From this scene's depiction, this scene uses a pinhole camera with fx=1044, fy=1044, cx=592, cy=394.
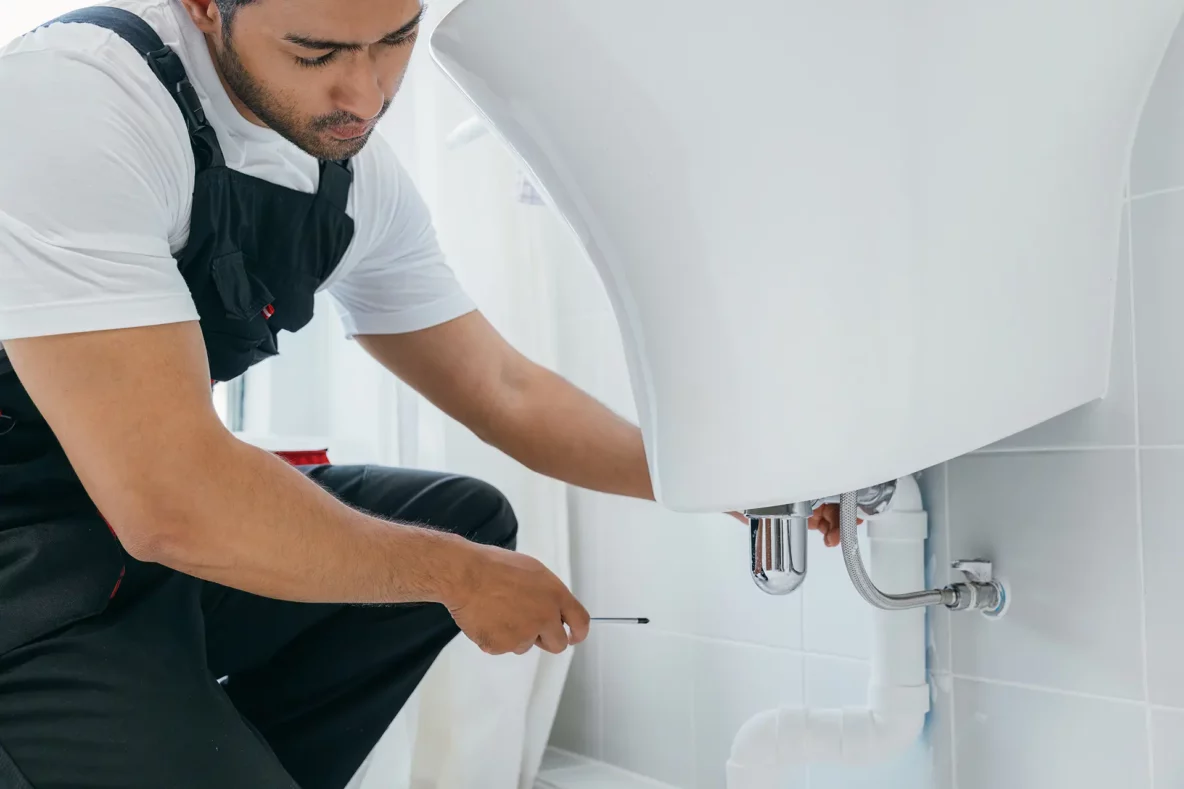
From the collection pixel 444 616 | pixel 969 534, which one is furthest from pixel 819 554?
pixel 444 616

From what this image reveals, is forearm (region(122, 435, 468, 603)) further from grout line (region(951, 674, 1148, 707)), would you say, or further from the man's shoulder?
grout line (region(951, 674, 1148, 707))

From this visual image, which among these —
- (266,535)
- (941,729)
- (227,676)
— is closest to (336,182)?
(266,535)

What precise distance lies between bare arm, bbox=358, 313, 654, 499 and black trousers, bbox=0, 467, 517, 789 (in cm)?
7

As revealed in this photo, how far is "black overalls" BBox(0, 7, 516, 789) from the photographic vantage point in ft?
2.48

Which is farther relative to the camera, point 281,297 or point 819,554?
point 819,554

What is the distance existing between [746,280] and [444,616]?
57cm

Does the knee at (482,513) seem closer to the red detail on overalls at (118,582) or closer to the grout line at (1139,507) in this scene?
the red detail on overalls at (118,582)

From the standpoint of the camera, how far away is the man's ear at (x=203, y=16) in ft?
2.79

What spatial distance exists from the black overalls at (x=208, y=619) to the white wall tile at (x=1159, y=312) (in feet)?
2.01

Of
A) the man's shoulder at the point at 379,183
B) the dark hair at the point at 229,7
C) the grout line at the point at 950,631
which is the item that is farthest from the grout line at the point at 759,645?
the dark hair at the point at 229,7

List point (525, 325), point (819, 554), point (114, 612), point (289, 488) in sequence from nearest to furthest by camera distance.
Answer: point (289, 488) < point (114, 612) < point (819, 554) < point (525, 325)

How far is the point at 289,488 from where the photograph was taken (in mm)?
735

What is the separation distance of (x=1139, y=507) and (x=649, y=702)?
717 mm

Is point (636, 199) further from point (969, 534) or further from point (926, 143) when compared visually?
point (969, 534)
